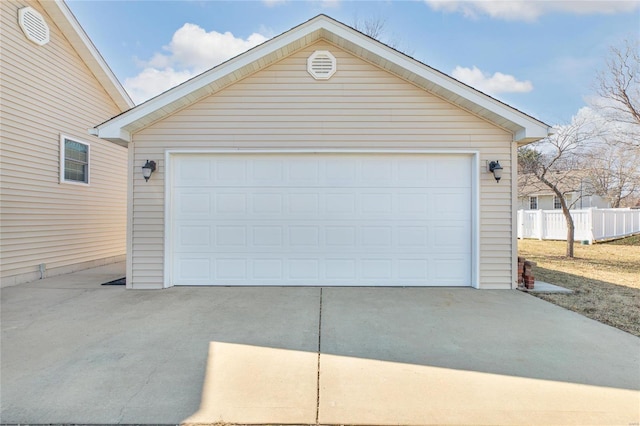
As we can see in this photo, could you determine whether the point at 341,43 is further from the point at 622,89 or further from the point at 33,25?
the point at 622,89

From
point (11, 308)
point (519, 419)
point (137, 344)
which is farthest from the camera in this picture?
point (11, 308)

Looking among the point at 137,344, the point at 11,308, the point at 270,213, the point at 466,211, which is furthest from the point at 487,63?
the point at 11,308

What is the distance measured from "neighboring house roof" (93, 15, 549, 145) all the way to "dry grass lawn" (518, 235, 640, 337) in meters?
2.82

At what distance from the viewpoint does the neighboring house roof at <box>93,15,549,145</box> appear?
5.36 meters

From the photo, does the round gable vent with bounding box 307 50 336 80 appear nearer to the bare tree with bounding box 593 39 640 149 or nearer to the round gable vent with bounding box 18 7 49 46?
the round gable vent with bounding box 18 7 49 46

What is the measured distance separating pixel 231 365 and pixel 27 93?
7.58 meters

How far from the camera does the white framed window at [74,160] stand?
738 cm

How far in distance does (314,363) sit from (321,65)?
5.02m

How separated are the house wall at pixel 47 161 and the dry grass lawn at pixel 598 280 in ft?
32.6

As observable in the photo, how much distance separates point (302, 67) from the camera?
580 centimetres

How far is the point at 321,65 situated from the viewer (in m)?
5.78

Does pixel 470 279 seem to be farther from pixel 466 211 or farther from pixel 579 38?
pixel 579 38

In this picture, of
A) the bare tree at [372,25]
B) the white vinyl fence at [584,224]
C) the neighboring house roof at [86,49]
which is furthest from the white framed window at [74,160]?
the white vinyl fence at [584,224]

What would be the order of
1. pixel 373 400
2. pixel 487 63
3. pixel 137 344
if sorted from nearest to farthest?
pixel 373 400 < pixel 137 344 < pixel 487 63
